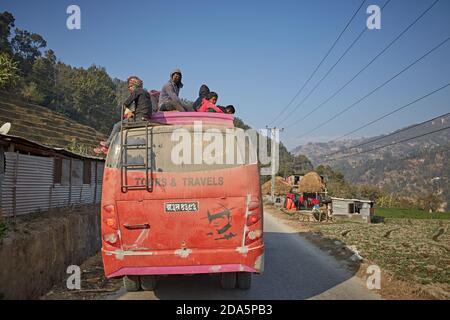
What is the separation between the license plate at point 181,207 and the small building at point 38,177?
3.67 metres

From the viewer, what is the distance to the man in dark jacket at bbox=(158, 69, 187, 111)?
732cm

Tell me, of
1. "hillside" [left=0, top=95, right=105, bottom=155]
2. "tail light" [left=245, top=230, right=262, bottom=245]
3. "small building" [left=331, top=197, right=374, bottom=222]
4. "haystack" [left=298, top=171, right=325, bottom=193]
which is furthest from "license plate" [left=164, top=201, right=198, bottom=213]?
"haystack" [left=298, top=171, right=325, bottom=193]

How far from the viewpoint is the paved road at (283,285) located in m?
6.38

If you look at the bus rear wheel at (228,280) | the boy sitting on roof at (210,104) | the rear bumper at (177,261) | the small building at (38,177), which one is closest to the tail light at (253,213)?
the rear bumper at (177,261)

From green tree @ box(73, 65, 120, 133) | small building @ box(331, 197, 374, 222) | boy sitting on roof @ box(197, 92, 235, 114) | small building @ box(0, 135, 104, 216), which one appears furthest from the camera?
green tree @ box(73, 65, 120, 133)

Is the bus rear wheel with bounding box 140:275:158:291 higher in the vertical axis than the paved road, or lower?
higher

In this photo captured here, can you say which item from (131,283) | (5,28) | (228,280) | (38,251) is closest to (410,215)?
(228,280)

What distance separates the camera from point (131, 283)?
21.1ft

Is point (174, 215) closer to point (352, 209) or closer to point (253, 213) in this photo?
point (253, 213)

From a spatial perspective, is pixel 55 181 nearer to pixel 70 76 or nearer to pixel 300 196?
pixel 300 196

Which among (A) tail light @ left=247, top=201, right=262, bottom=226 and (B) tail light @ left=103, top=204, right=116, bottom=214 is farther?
(A) tail light @ left=247, top=201, right=262, bottom=226

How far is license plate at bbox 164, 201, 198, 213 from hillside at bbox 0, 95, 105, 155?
132ft

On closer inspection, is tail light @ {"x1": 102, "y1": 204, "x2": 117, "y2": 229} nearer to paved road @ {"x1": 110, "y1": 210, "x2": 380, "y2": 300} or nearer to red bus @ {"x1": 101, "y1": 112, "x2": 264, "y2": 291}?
red bus @ {"x1": 101, "y1": 112, "x2": 264, "y2": 291}

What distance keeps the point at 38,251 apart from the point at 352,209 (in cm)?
2711
